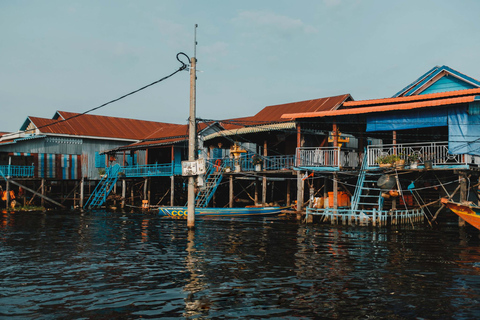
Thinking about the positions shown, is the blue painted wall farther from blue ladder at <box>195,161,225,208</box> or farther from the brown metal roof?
the brown metal roof

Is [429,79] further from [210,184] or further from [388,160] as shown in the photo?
[210,184]

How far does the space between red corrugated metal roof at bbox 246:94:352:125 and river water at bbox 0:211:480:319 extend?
39.5ft

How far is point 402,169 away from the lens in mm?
22734

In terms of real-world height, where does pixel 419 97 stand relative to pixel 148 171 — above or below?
above

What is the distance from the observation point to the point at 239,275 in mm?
11602

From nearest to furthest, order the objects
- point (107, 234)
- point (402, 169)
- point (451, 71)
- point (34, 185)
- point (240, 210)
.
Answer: point (107, 234), point (402, 169), point (451, 71), point (240, 210), point (34, 185)

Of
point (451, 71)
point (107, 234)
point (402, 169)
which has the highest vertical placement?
point (451, 71)

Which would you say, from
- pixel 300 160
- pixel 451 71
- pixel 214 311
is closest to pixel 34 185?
pixel 300 160

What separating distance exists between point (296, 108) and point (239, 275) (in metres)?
23.0

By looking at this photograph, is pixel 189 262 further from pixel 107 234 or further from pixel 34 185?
pixel 34 185

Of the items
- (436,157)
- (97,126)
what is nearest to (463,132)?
(436,157)

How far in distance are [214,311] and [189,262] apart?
5.03 metres

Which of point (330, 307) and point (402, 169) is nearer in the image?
point (330, 307)

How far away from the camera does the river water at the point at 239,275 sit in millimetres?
8625
